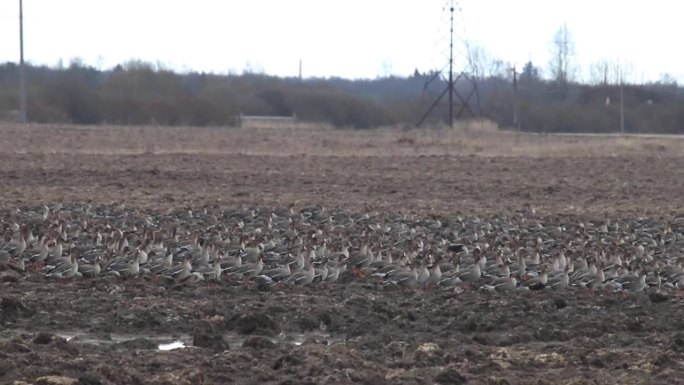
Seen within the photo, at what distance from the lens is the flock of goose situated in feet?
54.2

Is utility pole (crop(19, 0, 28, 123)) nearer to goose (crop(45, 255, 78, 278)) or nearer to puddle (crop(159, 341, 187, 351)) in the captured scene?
goose (crop(45, 255, 78, 278))

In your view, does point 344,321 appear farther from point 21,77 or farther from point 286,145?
point 21,77

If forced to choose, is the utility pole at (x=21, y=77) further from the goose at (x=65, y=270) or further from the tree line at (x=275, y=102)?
the goose at (x=65, y=270)

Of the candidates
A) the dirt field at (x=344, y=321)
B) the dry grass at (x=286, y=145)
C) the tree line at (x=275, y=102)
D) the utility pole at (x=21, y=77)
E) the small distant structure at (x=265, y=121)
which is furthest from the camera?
the tree line at (x=275, y=102)

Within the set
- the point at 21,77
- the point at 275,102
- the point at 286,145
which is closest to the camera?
the point at 286,145

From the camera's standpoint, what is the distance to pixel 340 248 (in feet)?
62.4

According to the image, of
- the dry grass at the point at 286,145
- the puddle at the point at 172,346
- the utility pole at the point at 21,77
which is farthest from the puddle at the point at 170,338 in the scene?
the utility pole at the point at 21,77

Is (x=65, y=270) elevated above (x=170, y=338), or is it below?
above

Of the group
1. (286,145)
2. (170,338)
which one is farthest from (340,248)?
(286,145)

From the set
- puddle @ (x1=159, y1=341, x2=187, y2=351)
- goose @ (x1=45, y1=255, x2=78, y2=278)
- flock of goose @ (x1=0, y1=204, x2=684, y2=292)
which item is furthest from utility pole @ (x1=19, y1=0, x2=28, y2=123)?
puddle @ (x1=159, y1=341, x2=187, y2=351)

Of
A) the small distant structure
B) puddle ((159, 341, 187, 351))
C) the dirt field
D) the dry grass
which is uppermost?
the small distant structure

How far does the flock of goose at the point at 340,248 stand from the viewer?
54.2ft

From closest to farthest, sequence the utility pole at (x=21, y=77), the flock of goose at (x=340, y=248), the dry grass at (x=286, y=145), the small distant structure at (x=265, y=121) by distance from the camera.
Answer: the flock of goose at (x=340, y=248) → the dry grass at (x=286, y=145) → the utility pole at (x=21, y=77) → the small distant structure at (x=265, y=121)

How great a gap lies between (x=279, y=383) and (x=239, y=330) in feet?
8.89
